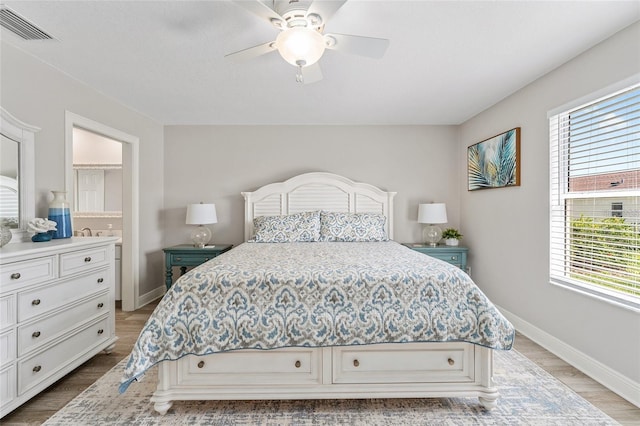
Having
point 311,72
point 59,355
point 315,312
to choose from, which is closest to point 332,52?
point 311,72

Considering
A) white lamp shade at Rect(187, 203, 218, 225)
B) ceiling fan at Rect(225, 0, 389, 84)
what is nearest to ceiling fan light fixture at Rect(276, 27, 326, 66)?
ceiling fan at Rect(225, 0, 389, 84)

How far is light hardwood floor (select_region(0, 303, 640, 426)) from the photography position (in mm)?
1879

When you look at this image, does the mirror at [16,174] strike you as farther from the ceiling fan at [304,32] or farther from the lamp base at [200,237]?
the ceiling fan at [304,32]

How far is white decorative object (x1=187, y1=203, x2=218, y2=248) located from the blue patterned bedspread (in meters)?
2.16

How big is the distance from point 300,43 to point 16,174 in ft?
7.48

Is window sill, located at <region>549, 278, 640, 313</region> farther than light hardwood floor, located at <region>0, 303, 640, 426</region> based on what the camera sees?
Yes

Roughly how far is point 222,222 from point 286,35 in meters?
3.13

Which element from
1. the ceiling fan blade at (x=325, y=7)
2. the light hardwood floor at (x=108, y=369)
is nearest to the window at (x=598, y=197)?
the light hardwood floor at (x=108, y=369)

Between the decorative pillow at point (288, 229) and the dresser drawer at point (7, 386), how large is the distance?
223 cm

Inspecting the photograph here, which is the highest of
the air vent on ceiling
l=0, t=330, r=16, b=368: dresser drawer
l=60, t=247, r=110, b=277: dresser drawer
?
the air vent on ceiling

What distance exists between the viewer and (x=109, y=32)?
2.12 m

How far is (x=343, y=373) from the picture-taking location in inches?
76.0

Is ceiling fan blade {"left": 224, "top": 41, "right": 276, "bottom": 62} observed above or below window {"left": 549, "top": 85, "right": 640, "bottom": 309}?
above

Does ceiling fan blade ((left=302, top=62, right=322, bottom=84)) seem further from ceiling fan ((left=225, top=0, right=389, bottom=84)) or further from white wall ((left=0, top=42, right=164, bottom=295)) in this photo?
white wall ((left=0, top=42, right=164, bottom=295))
